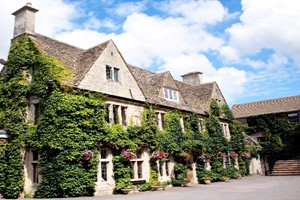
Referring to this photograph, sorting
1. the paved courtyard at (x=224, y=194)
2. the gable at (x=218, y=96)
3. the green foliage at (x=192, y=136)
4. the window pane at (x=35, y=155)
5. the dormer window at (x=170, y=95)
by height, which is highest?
the gable at (x=218, y=96)

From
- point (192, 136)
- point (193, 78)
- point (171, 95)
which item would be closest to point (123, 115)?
point (171, 95)

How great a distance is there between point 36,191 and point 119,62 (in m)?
11.0

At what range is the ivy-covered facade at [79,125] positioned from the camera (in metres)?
17.7

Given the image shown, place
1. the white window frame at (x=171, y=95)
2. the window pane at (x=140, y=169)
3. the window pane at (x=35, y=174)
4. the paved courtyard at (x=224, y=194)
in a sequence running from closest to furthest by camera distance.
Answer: the paved courtyard at (x=224, y=194)
the window pane at (x=35, y=174)
the window pane at (x=140, y=169)
the white window frame at (x=171, y=95)

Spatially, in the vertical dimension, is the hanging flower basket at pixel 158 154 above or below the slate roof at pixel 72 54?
below

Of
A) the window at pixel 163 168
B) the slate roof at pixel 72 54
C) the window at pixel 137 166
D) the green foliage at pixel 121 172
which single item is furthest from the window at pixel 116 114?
the window at pixel 163 168

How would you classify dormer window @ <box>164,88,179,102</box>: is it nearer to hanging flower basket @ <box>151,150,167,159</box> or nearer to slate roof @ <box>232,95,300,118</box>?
hanging flower basket @ <box>151,150,167,159</box>

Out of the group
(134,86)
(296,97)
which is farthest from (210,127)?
(296,97)

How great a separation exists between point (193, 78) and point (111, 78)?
21649 millimetres

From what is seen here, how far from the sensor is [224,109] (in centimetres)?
3659

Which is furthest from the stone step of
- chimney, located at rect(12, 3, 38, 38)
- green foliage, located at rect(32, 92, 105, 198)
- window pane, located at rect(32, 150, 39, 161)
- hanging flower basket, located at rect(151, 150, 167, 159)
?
chimney, located at rect(12, 3, 38, 38)

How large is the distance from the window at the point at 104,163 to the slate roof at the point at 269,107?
31195 mm

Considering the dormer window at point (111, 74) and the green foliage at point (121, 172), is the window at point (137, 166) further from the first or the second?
the dormer window at point (111, 74)

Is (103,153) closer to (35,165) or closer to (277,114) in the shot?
(35,165)
